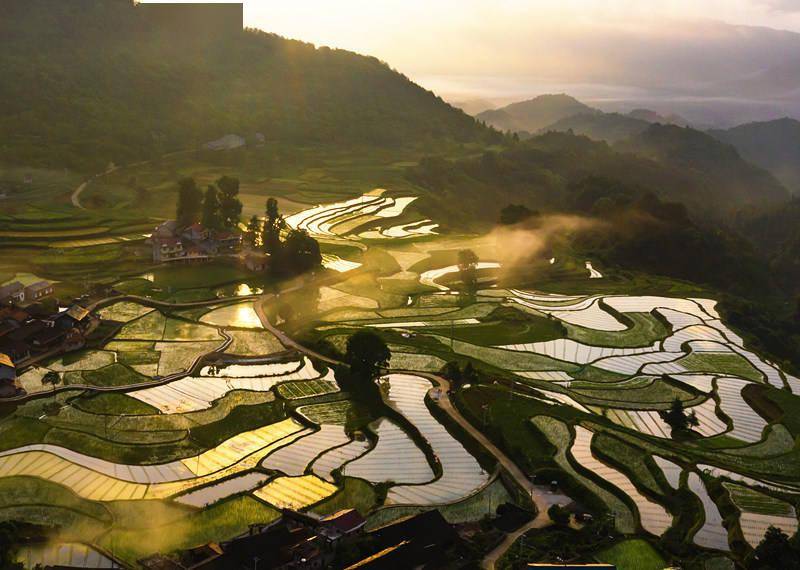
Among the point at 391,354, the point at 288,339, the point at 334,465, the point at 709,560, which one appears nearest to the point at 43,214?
the point at 288,339

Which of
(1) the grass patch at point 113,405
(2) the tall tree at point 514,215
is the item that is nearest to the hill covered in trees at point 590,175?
(2) the tall tree at point 514,215

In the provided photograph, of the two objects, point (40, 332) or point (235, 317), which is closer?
point (40, 332)

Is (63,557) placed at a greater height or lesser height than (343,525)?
lesser

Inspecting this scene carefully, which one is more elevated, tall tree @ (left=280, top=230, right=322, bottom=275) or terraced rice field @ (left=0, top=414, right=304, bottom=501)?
tall tree @ (left=280, top=230, right=322, bottom=275)

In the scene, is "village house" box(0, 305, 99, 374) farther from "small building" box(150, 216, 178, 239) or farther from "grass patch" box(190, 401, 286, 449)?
"small building" box(150, 216, 178, 239)

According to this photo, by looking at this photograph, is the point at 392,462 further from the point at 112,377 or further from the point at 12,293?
the point at 12,293

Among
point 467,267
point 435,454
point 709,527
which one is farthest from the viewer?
point 467,267

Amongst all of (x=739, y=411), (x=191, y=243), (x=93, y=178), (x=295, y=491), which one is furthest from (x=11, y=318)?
(x=93, y=178)

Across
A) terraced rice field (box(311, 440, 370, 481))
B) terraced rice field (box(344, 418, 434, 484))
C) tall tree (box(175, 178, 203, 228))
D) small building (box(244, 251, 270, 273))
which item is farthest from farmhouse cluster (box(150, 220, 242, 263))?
terraced rice field (box(311, 440, 370, 481))

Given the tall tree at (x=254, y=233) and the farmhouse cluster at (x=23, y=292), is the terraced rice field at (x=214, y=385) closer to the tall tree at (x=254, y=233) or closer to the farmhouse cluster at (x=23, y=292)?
the farmhouse cluster at (x=23, y=292)
